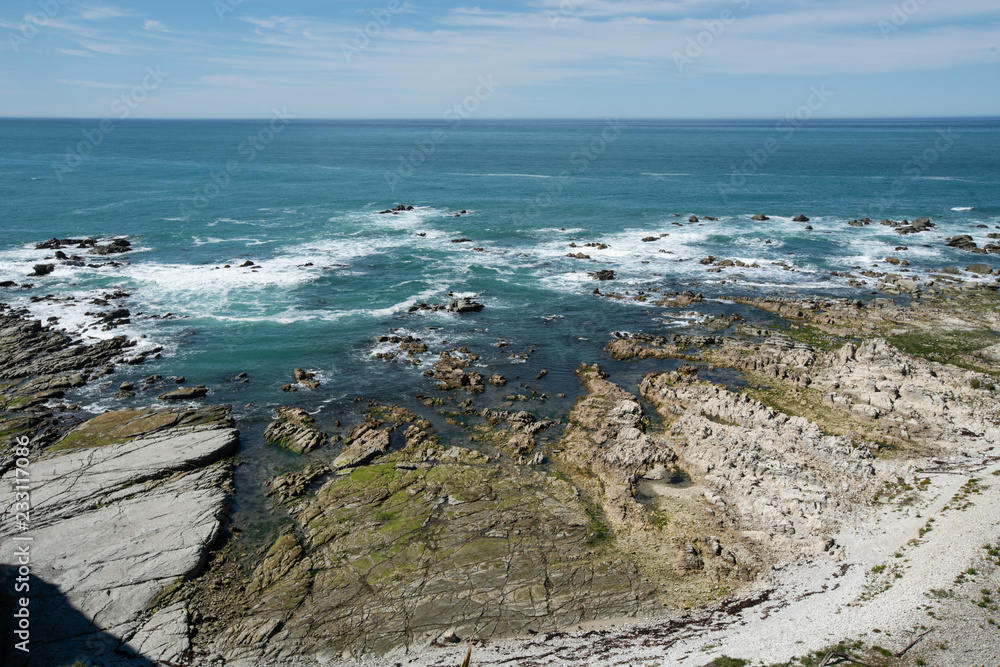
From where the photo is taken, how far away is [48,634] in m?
25.1

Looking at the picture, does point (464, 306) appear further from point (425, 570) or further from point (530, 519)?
point (425, 570)

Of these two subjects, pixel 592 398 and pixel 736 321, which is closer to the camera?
pixel 592 398

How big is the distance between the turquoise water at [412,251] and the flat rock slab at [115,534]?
7.62 meters

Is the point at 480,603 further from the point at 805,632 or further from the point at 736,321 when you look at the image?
the point at 736,321

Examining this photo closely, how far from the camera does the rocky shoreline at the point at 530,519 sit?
1009 inches

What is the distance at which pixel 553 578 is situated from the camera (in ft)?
93.0

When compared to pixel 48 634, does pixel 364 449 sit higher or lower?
higher

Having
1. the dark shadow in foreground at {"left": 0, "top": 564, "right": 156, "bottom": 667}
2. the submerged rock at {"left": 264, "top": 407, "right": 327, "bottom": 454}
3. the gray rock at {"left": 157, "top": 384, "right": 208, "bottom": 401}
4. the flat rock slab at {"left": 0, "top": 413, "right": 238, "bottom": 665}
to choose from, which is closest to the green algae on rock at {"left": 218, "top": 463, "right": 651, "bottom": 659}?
the flat rock slab at {"left": 0, "top": 413, "right": 238, "bottom": 665}

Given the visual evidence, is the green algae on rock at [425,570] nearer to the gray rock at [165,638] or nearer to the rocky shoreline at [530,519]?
the rocky shoreline at [530,519]

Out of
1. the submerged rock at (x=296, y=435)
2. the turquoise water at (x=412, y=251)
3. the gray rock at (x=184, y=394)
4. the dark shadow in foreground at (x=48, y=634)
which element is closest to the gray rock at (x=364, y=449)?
the submerged rock at (x=296, y=435)

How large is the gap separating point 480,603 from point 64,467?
26.7 metres

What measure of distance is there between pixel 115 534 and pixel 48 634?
19.3 ft

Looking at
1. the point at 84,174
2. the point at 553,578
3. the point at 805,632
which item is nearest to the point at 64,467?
the point at 553,578

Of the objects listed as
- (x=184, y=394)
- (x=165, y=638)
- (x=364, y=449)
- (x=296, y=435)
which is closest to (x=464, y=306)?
(x=296, y=435)
